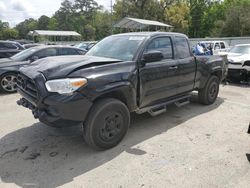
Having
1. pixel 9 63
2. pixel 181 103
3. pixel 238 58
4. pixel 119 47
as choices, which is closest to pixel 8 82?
pixel 9 63

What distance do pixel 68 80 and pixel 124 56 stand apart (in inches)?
→ 53.8

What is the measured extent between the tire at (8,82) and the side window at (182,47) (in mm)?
5588

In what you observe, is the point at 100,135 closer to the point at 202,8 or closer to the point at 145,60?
the point at 145,60

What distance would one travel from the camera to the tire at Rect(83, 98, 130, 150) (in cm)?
358

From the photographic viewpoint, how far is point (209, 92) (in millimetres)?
6332

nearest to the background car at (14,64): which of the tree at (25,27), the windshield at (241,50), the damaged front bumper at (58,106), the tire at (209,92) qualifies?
the damaged front bumper at (58,106)

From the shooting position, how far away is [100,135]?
371 centimetres

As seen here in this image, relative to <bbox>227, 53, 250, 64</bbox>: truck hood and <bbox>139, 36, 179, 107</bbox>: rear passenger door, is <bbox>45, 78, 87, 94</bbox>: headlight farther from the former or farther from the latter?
<bbox>227, 53, 250, 64</bbox>: truck hood

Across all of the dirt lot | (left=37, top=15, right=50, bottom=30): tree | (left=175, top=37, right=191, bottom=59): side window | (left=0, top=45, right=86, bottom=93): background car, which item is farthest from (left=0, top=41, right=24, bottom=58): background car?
(left=37, top=15, right=50, bottom=30): tree

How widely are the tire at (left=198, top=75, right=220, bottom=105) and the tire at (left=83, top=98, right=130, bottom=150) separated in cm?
299

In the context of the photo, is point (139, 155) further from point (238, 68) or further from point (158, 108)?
point (238, 68)

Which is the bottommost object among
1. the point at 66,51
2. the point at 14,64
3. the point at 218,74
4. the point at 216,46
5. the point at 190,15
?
the point at 218,74

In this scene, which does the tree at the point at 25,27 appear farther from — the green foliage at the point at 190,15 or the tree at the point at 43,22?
the green foliage at the point at 190,15

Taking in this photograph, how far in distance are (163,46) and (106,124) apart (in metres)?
2.16
